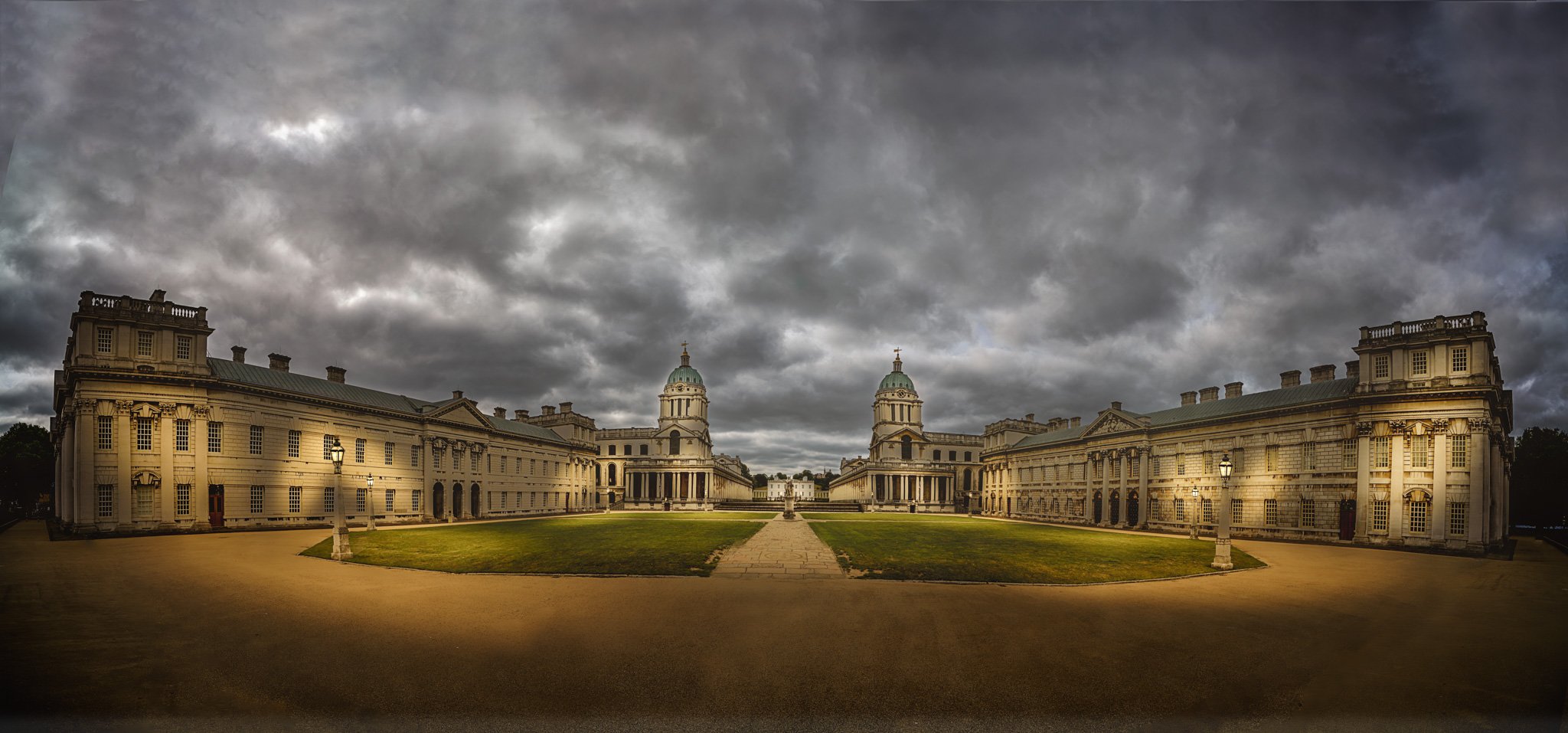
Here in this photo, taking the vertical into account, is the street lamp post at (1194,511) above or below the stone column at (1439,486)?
below

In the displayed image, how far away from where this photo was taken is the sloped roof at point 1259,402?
141 ft

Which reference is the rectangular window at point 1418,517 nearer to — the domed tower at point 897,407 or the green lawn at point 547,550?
the green lawn at point 547,550

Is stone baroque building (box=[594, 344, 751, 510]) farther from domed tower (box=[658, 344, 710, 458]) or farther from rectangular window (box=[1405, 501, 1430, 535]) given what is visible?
rectangular window (box=[1405, 501, 1430, 535])

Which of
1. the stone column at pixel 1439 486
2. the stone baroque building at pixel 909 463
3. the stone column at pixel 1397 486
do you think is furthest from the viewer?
the stone baroque building at pixel 909 463

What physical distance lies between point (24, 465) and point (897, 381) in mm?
109789

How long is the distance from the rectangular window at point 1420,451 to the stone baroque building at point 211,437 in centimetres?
6310

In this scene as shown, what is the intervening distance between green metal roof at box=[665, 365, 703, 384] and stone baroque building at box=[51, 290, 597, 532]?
5701 centimetres

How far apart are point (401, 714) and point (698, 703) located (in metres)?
3.80

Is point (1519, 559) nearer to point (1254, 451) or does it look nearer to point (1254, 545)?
point (1254, 545)

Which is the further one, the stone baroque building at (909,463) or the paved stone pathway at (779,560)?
the stone baroque building at (909,463)

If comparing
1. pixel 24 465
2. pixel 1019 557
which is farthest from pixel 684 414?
pixel 1019 557

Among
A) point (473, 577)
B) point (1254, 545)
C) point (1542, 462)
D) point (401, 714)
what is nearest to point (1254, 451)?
point (1254, 545)

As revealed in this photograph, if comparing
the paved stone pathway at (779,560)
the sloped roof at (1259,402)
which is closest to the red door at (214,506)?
the paved stone pathway at (779,560)

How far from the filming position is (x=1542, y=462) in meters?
54.6
